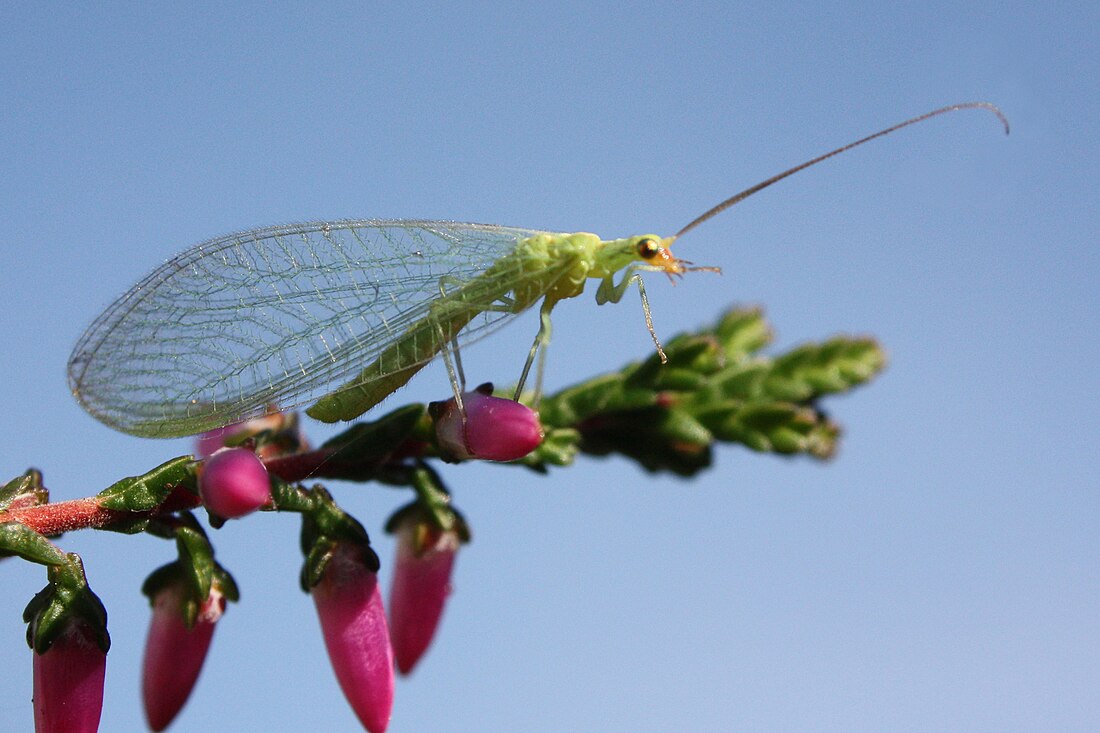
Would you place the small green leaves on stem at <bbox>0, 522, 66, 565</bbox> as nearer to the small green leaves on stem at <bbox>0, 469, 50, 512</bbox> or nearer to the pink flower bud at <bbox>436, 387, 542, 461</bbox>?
the small green leaves on stem at <bbox>0, 469, 50, 512</bbox>

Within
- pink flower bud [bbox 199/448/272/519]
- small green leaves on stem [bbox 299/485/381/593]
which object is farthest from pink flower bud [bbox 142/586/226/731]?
pink flower bud [bbox 199/448/272/519]

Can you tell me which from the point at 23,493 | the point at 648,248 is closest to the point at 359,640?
the point at 23,493

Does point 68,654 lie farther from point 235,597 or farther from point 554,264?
point 554,264

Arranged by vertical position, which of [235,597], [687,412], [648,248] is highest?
[648,248]

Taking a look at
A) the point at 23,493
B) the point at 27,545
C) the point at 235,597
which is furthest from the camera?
the point at 235,597

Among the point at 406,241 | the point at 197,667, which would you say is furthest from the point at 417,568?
the point at 406,241

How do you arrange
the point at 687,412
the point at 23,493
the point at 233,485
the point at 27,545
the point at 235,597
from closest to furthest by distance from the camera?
the point at 27,545, the point at 233,485, the point at 23,493, the point at 235,597, the point at 687,412

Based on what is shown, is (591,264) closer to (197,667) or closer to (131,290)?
(131,290)
